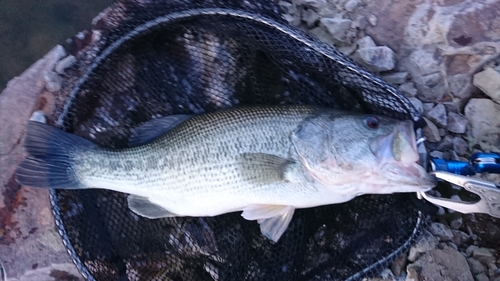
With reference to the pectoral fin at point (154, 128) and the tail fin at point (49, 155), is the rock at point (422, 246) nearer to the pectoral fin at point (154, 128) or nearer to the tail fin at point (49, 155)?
the pectoral fin at point (154, 128)

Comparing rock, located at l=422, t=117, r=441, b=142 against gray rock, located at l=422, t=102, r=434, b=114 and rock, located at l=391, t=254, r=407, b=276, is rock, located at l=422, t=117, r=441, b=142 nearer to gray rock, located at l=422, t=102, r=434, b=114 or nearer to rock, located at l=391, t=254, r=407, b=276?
gray rock, located at l=422, t=102, r=434, b=114

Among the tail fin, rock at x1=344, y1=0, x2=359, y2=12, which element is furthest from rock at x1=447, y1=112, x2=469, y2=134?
the tail fin

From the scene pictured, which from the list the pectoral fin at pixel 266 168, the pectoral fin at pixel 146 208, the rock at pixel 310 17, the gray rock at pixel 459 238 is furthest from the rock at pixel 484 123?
the pectoral fin at pixel 146 208

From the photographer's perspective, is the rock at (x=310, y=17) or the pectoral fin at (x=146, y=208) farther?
the rock at (x=310, y=17)

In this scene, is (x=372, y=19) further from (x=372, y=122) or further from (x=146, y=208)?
(x=146, y=208)

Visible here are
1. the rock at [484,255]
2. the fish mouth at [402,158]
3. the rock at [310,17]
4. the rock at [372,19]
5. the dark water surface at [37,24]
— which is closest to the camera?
the fish mouth at [402,158]

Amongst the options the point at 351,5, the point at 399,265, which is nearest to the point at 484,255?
the point at 399,265
